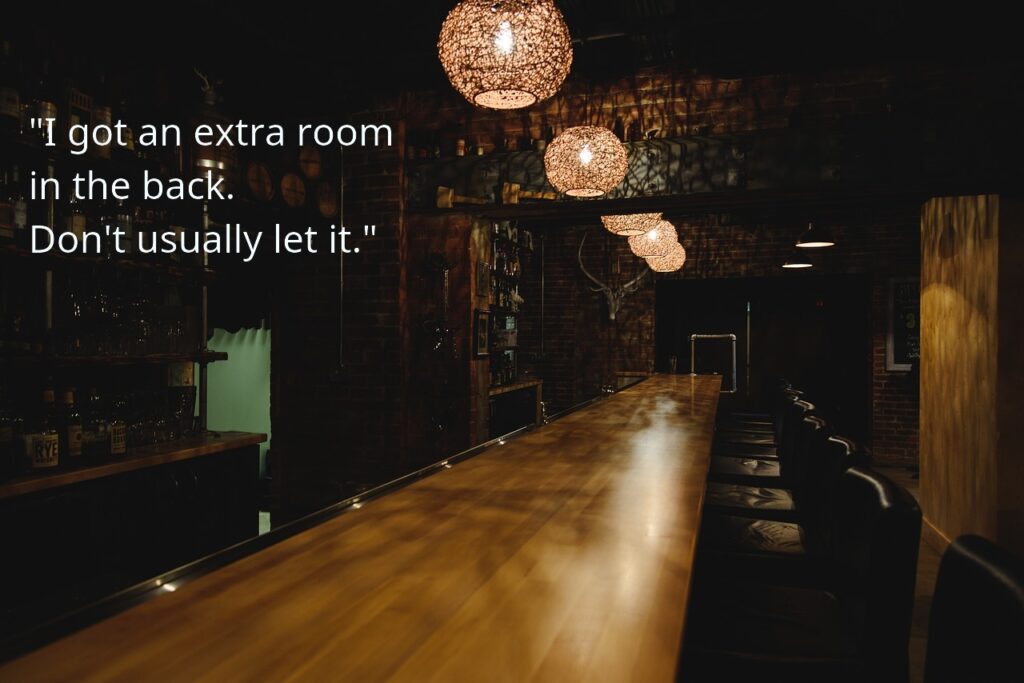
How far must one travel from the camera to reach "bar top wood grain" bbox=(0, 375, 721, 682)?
0.79 metres

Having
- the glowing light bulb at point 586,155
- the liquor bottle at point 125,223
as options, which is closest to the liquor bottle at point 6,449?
the liquor bottle at point 125,223

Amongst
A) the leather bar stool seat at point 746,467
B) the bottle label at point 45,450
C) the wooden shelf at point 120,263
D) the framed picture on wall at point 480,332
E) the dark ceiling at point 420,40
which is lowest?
the leather bar stool seat at point 746,467

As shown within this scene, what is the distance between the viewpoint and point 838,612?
1.77 m

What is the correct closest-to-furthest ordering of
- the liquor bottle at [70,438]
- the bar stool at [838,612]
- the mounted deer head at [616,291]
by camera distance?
the bar stool at [838,612], the liquor bottle at [70,438], the mounted deer head at [616,291]

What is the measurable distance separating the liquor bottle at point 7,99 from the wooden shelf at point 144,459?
130 cm

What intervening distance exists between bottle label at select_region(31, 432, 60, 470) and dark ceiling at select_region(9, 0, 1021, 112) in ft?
5.39

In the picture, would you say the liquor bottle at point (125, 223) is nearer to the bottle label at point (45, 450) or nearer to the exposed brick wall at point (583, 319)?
the bottle label at point (45, 450)

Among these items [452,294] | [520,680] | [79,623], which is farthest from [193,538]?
[520,680]

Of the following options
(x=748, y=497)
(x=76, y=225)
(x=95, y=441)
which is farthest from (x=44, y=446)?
(x=748, y=497)

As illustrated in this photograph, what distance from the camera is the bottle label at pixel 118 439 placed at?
2840 millimetres

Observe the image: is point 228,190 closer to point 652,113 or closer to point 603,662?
point 652,113

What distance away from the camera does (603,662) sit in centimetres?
81

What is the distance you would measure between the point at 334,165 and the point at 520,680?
4258 millimetres

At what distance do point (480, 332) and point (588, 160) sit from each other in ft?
4.84
